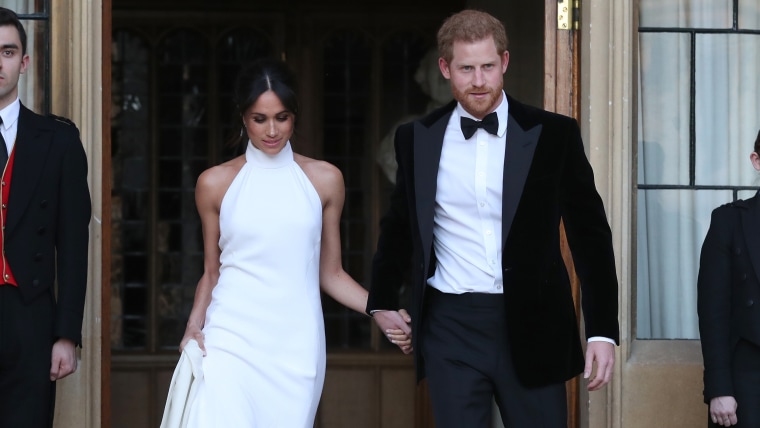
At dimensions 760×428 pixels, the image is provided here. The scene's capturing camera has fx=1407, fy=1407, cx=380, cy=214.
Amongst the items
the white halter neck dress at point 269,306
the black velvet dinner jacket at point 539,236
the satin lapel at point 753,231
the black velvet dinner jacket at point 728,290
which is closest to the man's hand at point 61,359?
the white halter neck dress at point 269,306

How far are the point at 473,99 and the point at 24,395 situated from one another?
1.75m

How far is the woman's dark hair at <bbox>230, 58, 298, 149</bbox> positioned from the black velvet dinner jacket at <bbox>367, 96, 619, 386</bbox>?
0.59 m

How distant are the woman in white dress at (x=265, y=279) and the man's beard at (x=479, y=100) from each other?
2.60 ft

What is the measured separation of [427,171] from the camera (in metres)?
4.36

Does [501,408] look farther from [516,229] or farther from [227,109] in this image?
[227,109]

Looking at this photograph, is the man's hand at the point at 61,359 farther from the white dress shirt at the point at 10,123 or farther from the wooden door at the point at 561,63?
the wooden door at the point at 561,63

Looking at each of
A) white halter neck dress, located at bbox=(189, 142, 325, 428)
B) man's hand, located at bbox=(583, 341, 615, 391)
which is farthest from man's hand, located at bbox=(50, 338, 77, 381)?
man's hand, located at bbox=(583, 341, 615, 391)

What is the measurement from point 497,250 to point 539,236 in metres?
0.14

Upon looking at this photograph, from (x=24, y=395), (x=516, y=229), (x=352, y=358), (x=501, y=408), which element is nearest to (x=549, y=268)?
(x=516, y=229)

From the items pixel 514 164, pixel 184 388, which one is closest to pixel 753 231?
pixel 514 164

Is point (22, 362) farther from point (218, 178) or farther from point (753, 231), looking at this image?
point (753, 231)

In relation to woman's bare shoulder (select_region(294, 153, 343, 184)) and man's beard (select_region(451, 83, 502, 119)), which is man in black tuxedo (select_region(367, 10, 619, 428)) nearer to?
man's beard (select_region(451, 83, 502, 119))

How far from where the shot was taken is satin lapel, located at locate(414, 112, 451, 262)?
4320 mm

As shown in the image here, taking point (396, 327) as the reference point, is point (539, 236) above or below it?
above
